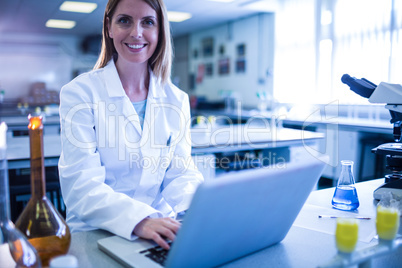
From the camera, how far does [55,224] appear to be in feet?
2.56

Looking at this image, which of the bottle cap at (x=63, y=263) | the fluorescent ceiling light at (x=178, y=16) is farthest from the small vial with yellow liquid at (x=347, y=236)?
the fluorescent ceiling light at (x=178, y=16)

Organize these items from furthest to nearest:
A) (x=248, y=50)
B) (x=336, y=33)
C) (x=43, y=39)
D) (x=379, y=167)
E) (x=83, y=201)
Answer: (x=43, y=39) → (x=248, y=50) → (x=336, y=33) → (x=379, y=167) → (x=83, y=201)

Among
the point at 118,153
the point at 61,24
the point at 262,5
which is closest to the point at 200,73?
the point at 262,5

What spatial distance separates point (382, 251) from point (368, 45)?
181 inches

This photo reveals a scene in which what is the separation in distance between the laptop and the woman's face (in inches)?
31.1

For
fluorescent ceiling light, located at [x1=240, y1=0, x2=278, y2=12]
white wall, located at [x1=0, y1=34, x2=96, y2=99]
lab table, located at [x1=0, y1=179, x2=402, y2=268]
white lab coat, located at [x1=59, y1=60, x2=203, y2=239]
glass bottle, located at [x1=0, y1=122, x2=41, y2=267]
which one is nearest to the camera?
glass bottle, located at [x1=0, y1=122, x2=41, y2=267]

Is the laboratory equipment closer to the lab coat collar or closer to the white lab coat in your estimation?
the white lab coat

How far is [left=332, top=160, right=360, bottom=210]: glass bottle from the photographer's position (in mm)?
1251

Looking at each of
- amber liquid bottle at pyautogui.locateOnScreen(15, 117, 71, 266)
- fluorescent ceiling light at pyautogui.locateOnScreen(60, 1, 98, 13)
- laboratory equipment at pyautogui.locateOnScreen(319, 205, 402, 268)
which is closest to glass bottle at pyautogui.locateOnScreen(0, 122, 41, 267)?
amber liquid bottle at pyautogui.locateOnScreen(15, 117, 71, 266)

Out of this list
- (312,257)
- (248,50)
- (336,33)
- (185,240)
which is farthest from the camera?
(248,50)

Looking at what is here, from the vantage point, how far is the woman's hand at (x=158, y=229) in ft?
2.87

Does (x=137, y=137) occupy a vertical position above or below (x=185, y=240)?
above

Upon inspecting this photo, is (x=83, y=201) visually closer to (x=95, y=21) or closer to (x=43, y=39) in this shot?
(x=95, y=21)

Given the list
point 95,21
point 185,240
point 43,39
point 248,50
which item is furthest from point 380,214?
point 43,39
